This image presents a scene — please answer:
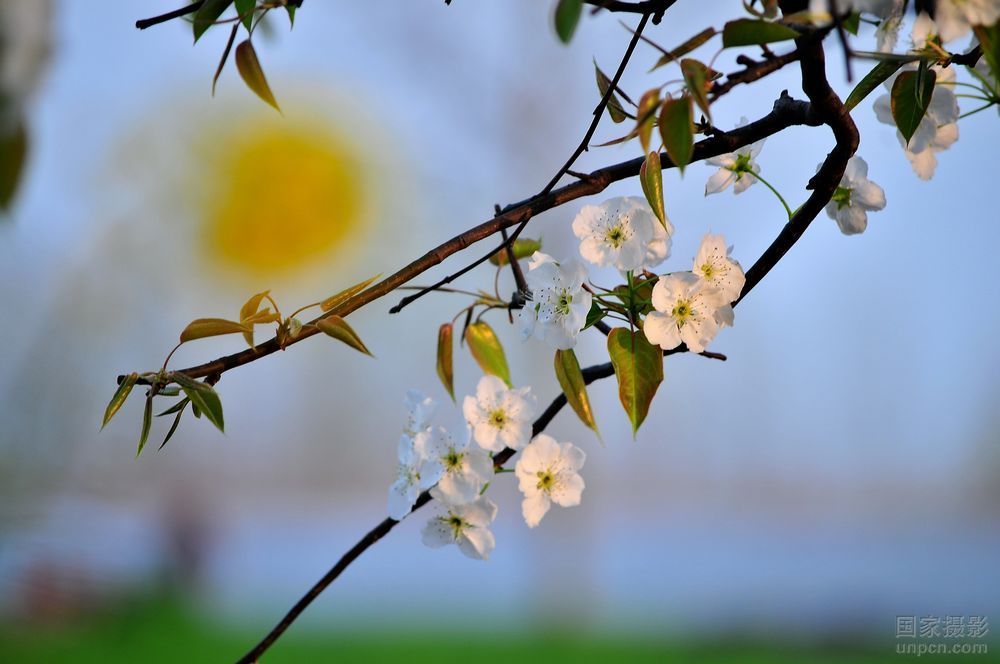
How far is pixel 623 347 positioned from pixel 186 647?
249 cm

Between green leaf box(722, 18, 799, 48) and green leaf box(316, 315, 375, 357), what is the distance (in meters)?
0.17

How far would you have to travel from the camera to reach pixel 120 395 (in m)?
0.31

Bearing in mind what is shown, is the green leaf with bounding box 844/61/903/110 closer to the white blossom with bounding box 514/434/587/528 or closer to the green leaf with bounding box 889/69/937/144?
the green leaf with bounding box 889/69/937/144

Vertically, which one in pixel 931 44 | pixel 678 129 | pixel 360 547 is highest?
pixel 931 44

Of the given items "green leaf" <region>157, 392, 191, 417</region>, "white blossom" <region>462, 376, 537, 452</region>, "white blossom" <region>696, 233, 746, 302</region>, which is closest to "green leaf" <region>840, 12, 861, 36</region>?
"white blossom" <region>696, 233, 746, 302</region>

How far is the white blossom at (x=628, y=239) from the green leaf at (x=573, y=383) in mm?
49

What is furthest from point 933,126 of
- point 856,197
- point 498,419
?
point 498,419

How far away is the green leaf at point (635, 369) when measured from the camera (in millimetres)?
341

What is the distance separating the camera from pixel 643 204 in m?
0.38

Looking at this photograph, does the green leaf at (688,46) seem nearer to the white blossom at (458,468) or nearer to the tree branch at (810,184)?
the tree branch at (810,184)

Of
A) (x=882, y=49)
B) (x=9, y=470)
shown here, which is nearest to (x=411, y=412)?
(x=882, y=49)

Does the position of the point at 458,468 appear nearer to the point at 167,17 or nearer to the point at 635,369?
the point at 635,369

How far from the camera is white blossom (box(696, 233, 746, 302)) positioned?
0.37 meters

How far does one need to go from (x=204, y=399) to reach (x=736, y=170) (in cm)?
30
